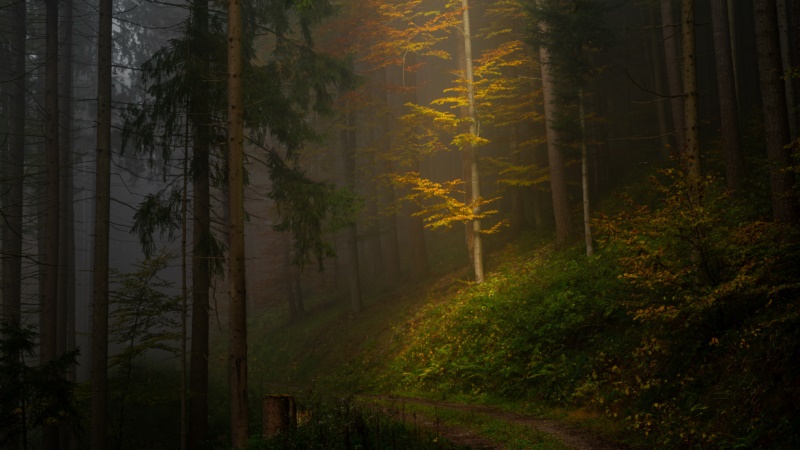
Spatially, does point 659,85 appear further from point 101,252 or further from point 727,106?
point 101,252

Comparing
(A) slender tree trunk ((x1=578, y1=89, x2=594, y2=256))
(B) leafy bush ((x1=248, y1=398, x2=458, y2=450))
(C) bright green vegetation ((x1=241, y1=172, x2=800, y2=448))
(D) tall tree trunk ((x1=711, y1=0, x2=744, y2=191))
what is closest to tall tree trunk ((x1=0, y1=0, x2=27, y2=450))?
(B) leafy bush ((x1=248, y1=398, x2=458, y2=450))

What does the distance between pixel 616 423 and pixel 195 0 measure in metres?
13.4

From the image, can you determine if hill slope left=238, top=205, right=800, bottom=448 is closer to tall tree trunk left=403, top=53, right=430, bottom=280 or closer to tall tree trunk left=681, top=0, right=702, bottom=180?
tall tree trunk left=681, top=0, right=702, bottom=180

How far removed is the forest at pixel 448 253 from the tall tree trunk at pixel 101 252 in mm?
59

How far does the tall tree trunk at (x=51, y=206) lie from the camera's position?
15148 mm

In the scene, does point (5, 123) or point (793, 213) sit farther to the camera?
point (5, 123)

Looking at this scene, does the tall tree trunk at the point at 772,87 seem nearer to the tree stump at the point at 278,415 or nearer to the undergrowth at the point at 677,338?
the undergrowth at the point at 677,338

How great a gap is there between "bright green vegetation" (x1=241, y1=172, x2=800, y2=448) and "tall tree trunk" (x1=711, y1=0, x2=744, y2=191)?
2.92 meters

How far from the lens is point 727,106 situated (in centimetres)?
1595

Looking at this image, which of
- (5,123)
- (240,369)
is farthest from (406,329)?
(5,123)

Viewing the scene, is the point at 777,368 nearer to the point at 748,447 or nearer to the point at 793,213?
the point at 748,447

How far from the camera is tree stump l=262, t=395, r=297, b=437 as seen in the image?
9336 mm

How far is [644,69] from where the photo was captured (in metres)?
31.5

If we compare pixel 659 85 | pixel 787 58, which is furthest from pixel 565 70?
pixel 659 85
